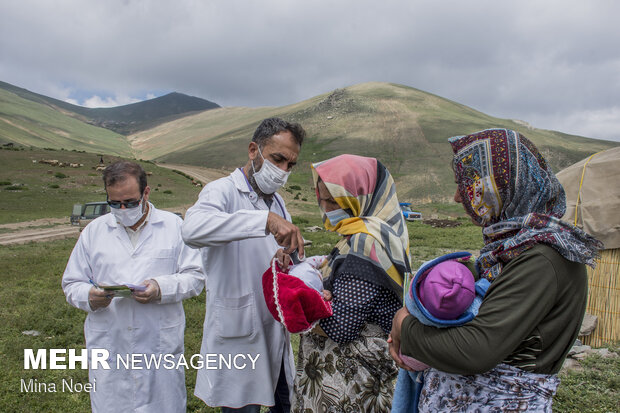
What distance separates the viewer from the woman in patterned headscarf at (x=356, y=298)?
2055mm

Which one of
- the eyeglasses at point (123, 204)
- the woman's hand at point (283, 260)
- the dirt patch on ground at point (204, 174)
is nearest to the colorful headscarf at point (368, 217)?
the woman's hand at point (283, 260)

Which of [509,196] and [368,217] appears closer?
[509,196]

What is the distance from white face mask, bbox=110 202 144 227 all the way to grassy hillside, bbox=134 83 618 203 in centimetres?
4569

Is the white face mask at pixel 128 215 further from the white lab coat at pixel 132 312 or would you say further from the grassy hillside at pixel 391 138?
the grassy hillside at pixel 391 138

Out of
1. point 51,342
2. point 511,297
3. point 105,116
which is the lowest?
point 51,342

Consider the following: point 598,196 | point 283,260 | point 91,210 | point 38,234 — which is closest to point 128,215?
point 283,260

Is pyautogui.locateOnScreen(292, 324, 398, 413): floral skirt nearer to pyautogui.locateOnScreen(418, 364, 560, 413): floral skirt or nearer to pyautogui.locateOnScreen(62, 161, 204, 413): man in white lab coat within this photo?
pyautogui.locateOnScreen(418, 364, 560, 413): floral skirt

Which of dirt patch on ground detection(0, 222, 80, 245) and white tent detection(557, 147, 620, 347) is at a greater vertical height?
white tent detection(557, 147, 620, 347)

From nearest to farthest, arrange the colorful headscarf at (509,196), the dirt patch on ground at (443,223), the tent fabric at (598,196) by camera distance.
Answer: the colorful headscarf at (509,196), the tent fabric at (598,196), the dirt patch on ground at (443,223)

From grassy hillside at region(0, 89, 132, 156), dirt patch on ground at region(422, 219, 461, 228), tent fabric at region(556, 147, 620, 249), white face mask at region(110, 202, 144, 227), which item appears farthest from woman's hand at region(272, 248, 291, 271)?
grassy hillside at region(0, 89, 132, 156)

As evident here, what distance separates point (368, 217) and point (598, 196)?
6132mm

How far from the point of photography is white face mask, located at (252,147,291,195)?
9.03 ft

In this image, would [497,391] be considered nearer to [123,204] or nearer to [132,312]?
[132,312]

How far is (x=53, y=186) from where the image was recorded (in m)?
31.3
